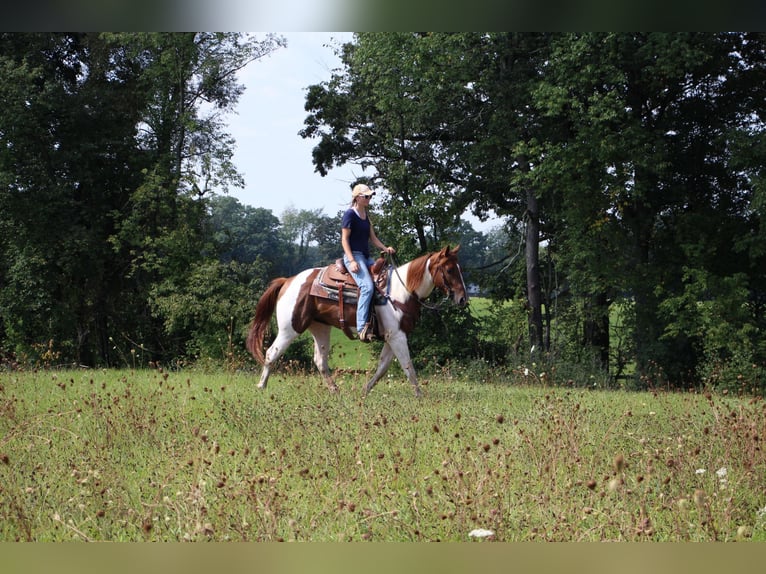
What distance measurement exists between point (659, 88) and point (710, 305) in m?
4.55

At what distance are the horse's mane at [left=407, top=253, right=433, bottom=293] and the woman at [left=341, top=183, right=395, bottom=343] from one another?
301mm

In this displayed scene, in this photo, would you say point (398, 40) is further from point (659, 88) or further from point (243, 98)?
point (659, 88)

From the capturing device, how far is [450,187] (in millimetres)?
16609

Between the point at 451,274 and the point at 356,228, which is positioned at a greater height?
the point at 356,228

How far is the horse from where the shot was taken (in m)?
7.46

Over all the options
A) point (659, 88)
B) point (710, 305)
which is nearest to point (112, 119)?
point (659, 88)

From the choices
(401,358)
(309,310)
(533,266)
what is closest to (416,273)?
(401,358)

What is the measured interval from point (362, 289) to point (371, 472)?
3.67 meters

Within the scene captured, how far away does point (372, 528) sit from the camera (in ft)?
12.5

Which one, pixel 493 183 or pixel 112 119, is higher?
pixel 112 119

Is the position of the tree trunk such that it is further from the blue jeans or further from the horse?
the blue jeans

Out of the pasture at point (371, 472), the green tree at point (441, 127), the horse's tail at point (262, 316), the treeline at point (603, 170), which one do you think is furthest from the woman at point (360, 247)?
the green tree at point (441, 127)

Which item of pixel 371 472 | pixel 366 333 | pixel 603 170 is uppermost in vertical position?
pixel 603 170

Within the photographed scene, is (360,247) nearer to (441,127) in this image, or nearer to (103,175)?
(441,127)
